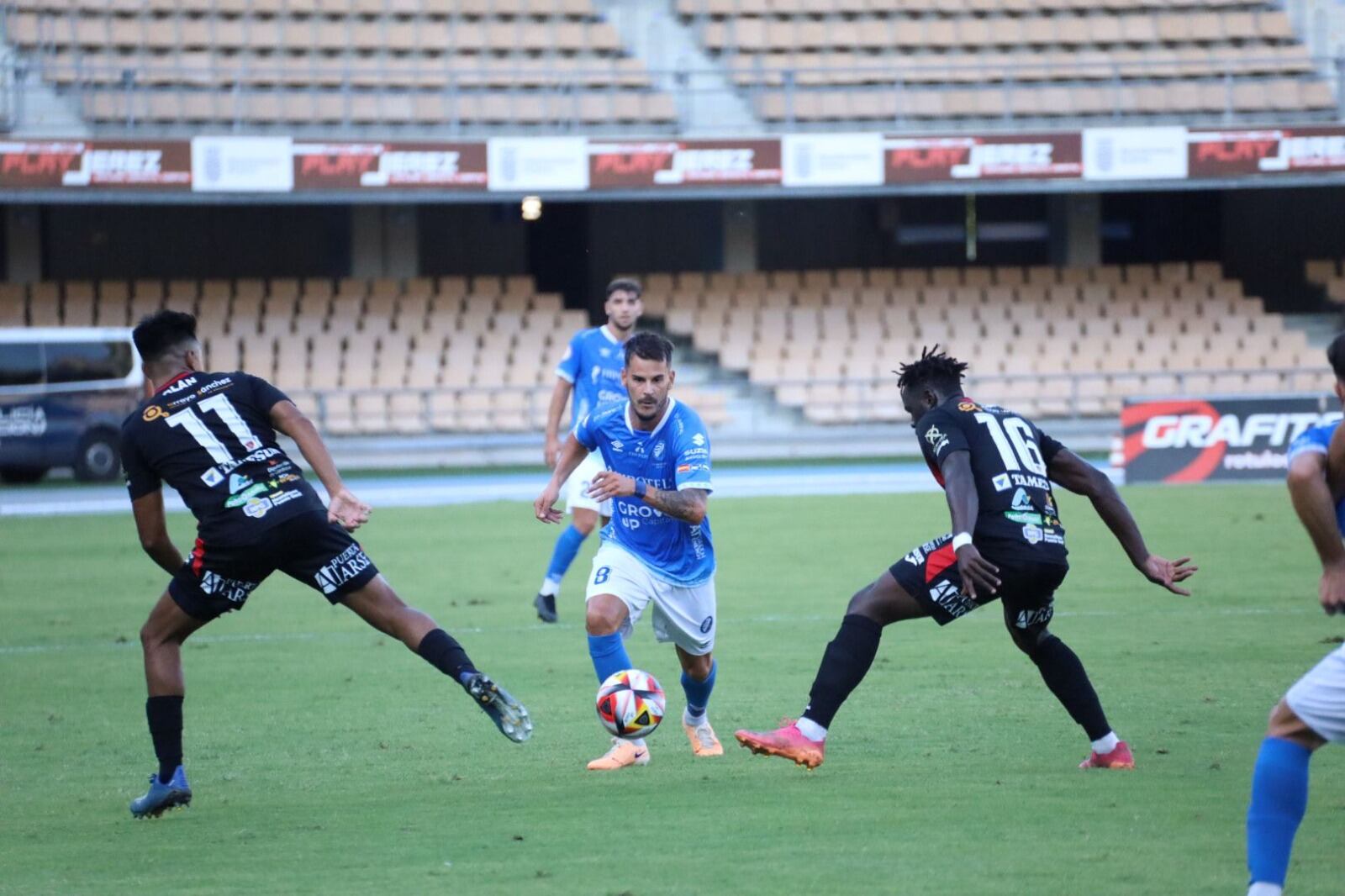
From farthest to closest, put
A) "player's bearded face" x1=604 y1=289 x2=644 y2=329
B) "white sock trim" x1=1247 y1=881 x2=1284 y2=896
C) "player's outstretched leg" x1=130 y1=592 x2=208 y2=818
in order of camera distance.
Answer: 1. "player's bearded face" x1=604 y1=289 x2=644 y2=329
2. "player's outstretched leg" x1=130 y1=592 x2=208 y2=818
3. "white sock trim" x1=1247 y1=881 x2=1284 y2=896

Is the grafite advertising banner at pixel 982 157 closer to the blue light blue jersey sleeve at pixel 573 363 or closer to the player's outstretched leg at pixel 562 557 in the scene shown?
the blue light blue jersey sleeve at pixel 573 363

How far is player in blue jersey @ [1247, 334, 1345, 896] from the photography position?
4.61m

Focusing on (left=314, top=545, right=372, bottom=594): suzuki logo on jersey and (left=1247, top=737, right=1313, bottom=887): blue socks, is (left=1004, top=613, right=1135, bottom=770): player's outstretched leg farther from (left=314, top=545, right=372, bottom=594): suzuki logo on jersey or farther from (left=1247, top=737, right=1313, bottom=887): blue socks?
(left=314, top=545, right=372, bottom=594): suzuki logo on jersey

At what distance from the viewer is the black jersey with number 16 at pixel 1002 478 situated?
670cm

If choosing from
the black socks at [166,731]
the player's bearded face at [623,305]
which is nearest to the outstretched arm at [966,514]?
the black socks at [166,731]

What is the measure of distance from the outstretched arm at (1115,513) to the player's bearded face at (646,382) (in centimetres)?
173

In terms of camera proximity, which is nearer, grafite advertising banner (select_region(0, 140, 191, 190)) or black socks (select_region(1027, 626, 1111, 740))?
black socks (select_region(1027, 626, 1111, 740))

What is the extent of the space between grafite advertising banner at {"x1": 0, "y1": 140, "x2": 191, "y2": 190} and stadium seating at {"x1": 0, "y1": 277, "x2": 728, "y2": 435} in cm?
333

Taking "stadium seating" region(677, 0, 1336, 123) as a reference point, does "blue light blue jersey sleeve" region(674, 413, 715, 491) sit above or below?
below

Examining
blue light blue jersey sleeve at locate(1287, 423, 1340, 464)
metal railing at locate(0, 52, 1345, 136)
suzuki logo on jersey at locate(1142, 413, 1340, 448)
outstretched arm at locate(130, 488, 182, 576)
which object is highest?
metal railing at locate(0, 52, 1345, 136)

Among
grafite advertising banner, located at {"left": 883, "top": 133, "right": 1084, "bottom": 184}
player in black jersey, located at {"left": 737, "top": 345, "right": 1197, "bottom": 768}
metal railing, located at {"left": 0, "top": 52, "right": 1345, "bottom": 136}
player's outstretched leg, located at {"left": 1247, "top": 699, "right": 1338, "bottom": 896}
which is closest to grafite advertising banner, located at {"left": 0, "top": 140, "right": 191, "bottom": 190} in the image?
metal railing, located at {"left": 0, "top": 52, "right": 1345, "bottom": 136}

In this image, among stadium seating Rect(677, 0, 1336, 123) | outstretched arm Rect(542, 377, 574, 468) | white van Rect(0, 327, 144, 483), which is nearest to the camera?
outstretched arm Rect(542, 377, 574, 468)

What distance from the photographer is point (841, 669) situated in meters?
6.79

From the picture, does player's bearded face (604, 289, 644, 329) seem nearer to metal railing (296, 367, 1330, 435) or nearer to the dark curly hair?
the dark curly hair
